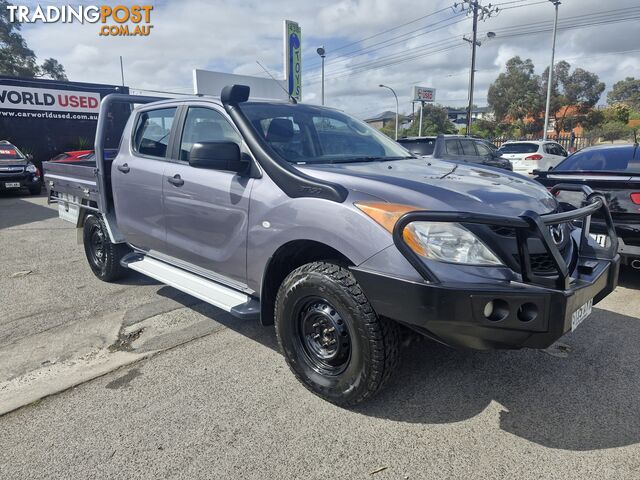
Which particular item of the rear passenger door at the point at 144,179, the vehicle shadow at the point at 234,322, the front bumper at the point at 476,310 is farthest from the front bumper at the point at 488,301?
the rear passenger door at the point at 144,179

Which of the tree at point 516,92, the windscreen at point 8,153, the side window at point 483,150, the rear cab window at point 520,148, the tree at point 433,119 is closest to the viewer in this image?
the side window at point 483,150

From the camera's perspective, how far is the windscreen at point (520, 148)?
15.9 metres

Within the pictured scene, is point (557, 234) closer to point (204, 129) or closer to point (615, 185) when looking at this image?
point (615, 185)

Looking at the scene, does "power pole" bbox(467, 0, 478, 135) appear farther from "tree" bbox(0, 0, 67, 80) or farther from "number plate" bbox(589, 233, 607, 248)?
"tree" bbox(0, 0, 67, 80)

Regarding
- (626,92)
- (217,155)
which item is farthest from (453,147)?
(626,92)

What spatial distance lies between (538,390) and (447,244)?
134 centimetres

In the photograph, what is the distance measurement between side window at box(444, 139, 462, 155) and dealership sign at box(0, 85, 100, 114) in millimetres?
16079

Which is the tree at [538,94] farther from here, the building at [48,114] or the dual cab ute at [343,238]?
the dual cab ute at [343,238]

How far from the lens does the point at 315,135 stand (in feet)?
11.8

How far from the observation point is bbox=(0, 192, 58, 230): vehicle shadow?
387 inches

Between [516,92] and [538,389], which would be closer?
[538,389]

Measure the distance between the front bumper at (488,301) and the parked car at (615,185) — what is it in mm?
1232

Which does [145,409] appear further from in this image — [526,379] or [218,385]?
[526,379]

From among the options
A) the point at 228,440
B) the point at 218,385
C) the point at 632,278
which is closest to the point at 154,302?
the point at 218,385
